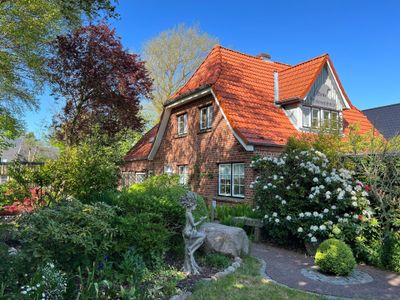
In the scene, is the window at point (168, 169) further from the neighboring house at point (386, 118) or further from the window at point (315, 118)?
the neighboring house at point (386, 118)

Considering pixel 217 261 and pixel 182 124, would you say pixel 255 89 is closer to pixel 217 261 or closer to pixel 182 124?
pixel 182 124

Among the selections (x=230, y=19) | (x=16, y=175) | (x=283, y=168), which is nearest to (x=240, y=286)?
(x=283, y=168)

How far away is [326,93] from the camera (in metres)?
14.8

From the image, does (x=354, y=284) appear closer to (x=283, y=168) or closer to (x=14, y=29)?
(x=283, y=168)

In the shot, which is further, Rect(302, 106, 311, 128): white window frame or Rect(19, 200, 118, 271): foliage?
Rect(302, 106, 311, 128): white window frame

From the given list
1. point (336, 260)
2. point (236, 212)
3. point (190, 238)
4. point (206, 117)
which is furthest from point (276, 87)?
point (190, 238)

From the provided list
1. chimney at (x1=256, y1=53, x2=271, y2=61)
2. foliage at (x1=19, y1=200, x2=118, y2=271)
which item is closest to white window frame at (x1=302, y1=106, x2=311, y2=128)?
chimney at (x1=256, y1=53, x2=271, y2=61)

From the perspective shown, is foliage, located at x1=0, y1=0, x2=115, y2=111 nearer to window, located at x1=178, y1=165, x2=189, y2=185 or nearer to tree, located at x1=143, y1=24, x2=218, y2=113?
window, located at x1=178, y1=165, x2=189, y2=185

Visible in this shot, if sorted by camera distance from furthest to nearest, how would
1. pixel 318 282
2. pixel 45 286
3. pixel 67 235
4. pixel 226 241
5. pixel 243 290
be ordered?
pixel 226 241 < pixel 318 282 < pixel 243 290 < pixel 67 235 < pixel 45 286

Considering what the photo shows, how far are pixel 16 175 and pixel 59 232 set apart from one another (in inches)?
214

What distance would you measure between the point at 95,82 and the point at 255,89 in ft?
23.6

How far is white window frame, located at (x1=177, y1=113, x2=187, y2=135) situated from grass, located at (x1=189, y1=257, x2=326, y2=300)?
432 inches

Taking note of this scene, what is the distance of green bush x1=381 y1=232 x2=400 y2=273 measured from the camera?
6.76 meters

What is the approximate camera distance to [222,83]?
13766 millimetres
